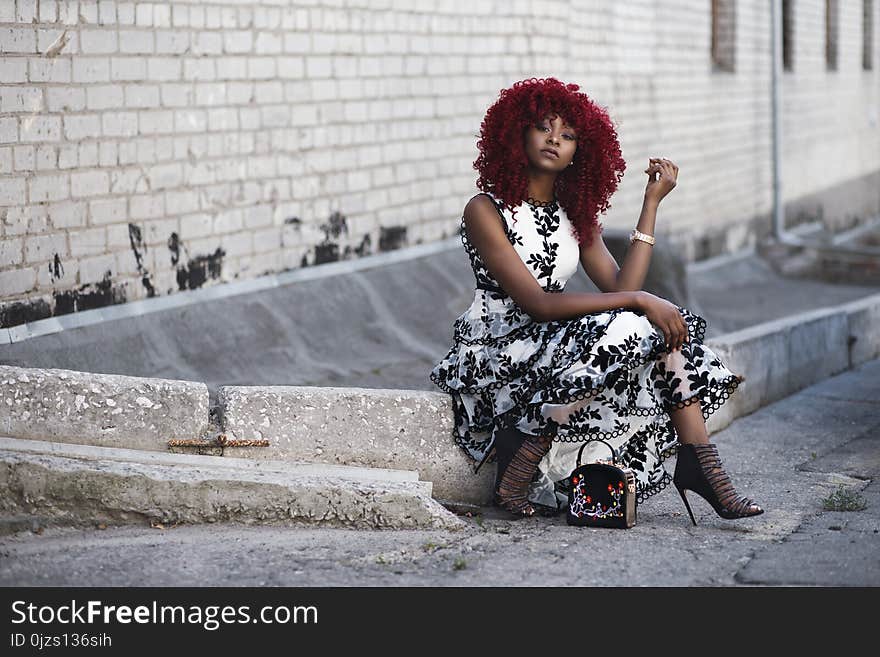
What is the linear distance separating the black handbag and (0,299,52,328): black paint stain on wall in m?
2.98

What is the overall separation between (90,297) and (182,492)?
2.72m

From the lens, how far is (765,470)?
5539 millimetres

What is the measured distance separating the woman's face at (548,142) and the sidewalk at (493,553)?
1210 millimetres

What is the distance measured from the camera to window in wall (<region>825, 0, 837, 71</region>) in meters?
20.4

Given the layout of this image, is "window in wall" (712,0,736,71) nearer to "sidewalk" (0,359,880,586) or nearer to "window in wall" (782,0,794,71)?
"window in wall" (782,0,794,71)

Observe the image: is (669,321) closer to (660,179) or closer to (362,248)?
(660,179)

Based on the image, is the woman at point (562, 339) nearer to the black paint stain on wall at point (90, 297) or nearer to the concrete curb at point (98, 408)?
the concrete curb at point (98, 408)

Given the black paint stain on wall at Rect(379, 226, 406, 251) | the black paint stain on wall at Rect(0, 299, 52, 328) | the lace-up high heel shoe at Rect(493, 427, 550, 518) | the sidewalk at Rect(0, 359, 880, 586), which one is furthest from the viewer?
the black paint stain on wall at Rect(379, 226, 406, 251)

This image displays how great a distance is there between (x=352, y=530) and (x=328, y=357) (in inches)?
151

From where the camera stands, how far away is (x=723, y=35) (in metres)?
15.9

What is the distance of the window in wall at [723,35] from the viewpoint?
624 inches

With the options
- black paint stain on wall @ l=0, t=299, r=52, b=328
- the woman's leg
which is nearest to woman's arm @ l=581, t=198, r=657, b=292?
the woman's leg

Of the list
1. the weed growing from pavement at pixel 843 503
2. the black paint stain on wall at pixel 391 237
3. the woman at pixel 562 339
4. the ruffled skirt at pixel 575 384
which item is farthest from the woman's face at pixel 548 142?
the black paint stain on wall at pixel 391 237
